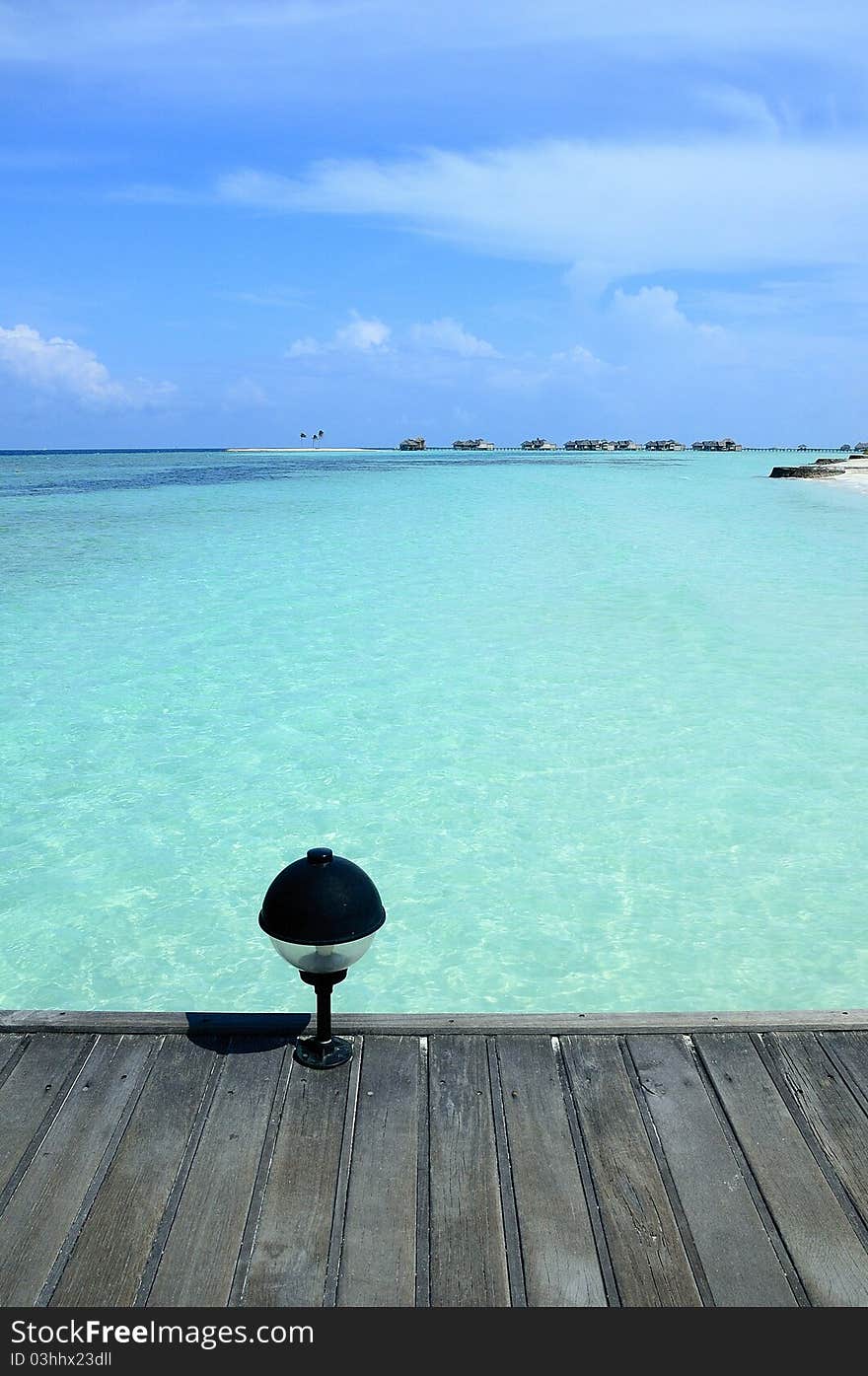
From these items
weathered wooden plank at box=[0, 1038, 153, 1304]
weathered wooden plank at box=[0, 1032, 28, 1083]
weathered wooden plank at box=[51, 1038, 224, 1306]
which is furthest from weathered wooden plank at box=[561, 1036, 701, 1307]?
weathered wooden plank at box=[0, 1032, 28, 1083]

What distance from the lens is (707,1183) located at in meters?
2.16

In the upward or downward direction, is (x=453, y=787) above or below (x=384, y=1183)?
below

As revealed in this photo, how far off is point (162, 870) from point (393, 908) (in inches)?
52.7

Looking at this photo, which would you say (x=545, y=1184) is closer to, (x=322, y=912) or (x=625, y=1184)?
(x=625, y=1184)

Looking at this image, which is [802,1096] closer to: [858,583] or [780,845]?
[780,845]

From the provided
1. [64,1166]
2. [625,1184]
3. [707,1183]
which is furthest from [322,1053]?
[707,1183]

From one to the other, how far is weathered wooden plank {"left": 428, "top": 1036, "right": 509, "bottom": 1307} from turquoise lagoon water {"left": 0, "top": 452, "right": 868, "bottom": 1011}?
5.43ft

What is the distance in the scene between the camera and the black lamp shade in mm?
2254

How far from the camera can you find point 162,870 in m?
5.32

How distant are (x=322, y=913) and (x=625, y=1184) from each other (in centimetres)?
91

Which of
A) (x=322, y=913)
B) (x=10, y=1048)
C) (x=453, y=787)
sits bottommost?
(x=453, y=787)

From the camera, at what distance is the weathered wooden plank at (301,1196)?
1902 mm
